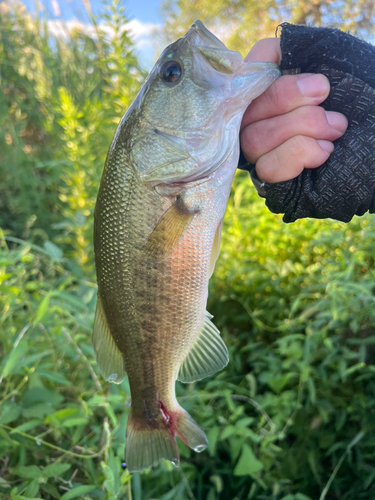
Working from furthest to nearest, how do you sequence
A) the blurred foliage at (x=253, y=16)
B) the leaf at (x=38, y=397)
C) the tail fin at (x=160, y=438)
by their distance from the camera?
the blurred foliage at (x=253, y=16) < the leaf at (x=38, y=397) < the tail fin at (x=160, y=438)

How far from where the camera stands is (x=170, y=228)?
996 mm

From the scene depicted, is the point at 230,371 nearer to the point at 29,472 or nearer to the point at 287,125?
the point at 29,472

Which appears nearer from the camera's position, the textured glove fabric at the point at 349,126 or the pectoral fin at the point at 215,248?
the textured glove fabric at the point at 349,126

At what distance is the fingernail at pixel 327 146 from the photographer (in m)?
1.02

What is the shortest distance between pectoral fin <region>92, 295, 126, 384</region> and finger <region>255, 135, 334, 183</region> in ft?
2.14

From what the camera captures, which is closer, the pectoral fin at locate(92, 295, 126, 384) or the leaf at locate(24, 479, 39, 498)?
the leaf at locate(24, 479, 39, 498)

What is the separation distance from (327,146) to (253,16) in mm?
7795

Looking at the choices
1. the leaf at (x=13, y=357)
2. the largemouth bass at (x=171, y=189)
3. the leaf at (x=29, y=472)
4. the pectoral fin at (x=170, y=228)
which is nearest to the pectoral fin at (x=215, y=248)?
the largemouth bass at (x=171, y=189)

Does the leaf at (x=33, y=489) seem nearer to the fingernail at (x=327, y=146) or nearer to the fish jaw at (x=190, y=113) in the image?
the fish jaw at (x=190, y=113)

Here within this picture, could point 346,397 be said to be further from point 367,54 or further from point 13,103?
point 13,103

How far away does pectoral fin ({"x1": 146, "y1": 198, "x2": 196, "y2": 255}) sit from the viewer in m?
0.99

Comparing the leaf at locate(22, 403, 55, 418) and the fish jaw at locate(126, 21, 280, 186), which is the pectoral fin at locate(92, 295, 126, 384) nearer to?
the leaf at locate(22, 403, 55, 418)

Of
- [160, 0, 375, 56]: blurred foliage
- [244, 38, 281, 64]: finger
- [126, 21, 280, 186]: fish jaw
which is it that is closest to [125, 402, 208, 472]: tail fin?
[126, 21, 280, 186]: fish jaw

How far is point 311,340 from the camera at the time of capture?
1.72 meters
